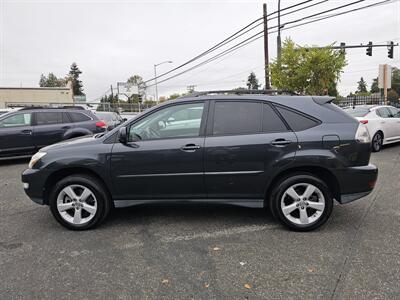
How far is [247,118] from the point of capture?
392 centimetres

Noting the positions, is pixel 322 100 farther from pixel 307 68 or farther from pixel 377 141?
pixel 307 68

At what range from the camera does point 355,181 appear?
379 centimetres

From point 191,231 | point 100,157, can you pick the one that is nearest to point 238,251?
point 191,231

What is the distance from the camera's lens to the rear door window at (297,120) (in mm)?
3832

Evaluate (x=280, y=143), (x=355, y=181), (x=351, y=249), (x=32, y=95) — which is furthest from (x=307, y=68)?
(x=32, y=95)

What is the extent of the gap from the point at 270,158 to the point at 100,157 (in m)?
2.04

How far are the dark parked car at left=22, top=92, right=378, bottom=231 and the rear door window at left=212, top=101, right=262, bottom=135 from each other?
0.01 metres

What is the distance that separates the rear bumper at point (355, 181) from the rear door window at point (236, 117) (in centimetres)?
115

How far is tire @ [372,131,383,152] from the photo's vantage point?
9.61m

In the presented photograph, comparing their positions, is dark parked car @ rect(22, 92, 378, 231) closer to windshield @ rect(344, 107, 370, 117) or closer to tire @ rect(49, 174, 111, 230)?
tire @ rect(49, 174, 111, 230)

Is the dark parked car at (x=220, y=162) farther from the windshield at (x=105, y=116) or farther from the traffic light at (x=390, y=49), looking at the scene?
the traffic light at (x=390, y=49)

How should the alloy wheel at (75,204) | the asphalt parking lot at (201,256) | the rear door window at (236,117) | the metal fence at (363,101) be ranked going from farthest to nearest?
the metal fence at (363,101) → the alloy wheel at (75,204) → the rear door window at (236,117) → the asphalt parking lot at (201,256)

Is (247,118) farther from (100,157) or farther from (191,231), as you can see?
(100,157)

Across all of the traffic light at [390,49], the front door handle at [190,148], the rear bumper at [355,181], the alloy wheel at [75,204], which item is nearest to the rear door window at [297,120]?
the rear bumper at [355,181]
